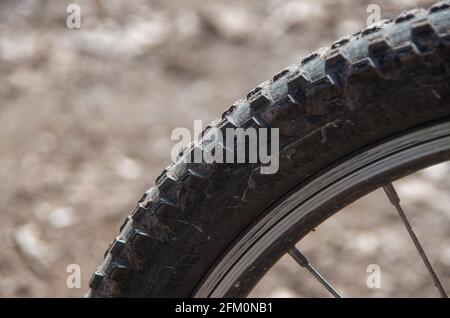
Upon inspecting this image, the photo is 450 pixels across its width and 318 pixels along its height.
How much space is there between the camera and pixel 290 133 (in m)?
1.01

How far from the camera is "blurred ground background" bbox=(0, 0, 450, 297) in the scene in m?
2.01

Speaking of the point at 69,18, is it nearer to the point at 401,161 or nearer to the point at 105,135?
the point at 105,135

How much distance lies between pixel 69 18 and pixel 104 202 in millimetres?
699

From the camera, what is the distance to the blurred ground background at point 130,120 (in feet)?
6.61

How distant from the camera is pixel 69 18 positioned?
2.64 meters
